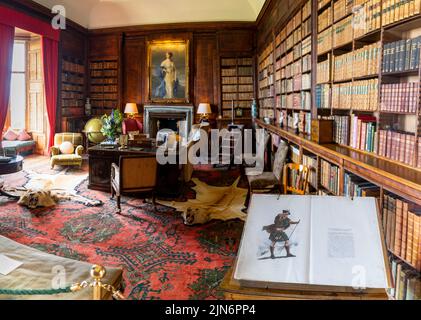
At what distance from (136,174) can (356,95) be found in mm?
2834

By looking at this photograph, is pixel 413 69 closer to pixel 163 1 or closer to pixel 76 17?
pixel 163 1

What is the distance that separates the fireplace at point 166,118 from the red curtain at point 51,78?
2.54m

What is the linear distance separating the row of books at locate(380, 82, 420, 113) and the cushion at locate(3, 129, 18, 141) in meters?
9.30

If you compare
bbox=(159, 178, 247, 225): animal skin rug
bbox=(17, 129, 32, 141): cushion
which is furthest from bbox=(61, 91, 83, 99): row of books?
bbox=(159, 178, 247, 225): animal skin rug

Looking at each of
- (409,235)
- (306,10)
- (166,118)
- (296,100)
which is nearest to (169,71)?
(166,118)

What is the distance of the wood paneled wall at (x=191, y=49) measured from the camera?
1038 centimetres

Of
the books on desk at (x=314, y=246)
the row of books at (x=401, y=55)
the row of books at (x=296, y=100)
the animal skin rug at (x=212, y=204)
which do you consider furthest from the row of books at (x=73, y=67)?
the books on desk at (x=314, y=246)

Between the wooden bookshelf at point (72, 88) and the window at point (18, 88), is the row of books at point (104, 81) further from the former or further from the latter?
the window at point (18, 88)

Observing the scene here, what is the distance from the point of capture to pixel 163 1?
10.4 meters

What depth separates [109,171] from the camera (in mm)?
6023

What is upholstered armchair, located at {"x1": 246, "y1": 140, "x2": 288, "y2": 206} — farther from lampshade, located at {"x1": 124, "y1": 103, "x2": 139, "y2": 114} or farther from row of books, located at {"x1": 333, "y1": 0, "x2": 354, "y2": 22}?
lampshade, located at {"x1": 124, "y1": 103, "x2": 139, "y2": 114}
